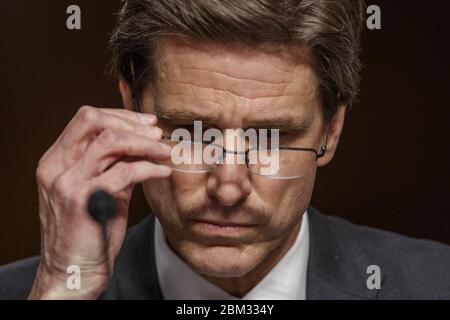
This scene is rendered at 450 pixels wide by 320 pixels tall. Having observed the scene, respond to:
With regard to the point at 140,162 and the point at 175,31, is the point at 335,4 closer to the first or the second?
the point at 175,31

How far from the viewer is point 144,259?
6.02ft

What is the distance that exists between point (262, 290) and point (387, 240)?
0.42 m

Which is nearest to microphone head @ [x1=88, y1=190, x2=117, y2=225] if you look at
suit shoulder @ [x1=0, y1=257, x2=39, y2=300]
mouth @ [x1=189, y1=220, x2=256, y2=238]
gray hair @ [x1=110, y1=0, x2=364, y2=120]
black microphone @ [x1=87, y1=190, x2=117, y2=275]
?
black microphone @ [x1=87, y1=190, x2=117, y2=275]

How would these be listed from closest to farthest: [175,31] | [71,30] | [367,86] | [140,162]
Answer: [140,162] < [175,31] < [71,30] < [367,86]

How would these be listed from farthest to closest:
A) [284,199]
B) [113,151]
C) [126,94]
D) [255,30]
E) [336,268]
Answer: [336,268] → [126,94] → [284,199] → [255,30] → [113,151]

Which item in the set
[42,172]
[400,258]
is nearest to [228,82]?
[42,172]

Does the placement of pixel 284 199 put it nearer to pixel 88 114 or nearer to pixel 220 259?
pixel 220 259

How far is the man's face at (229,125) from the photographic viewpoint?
60.9 inches

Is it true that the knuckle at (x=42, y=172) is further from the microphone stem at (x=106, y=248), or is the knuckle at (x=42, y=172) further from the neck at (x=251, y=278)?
the neck at (x=251, y=278)

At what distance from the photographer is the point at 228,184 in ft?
4.99

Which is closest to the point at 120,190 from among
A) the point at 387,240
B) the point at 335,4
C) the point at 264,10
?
the point at 264,10

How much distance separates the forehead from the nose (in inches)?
3.6

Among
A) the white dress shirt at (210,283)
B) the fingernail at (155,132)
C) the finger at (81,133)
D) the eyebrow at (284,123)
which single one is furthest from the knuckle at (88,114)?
the white dress shirt at (210,283)

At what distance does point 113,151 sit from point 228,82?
281mm
